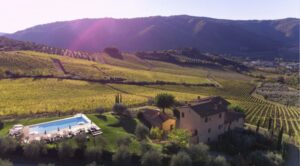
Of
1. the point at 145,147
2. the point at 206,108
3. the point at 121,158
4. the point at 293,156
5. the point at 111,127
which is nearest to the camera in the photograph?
the point at 121,158

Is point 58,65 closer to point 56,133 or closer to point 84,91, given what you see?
point 84,91

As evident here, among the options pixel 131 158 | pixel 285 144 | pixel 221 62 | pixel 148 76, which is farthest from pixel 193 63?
pixel 131 158

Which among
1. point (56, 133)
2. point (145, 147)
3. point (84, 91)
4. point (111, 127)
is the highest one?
point (84, 91)

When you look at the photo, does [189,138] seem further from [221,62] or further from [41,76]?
[221,62]

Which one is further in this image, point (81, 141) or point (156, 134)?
point (156, 134)

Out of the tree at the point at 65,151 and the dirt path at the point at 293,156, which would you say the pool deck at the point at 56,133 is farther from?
the dirt path at the point at 293,156

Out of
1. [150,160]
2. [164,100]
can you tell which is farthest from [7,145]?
[164,100]

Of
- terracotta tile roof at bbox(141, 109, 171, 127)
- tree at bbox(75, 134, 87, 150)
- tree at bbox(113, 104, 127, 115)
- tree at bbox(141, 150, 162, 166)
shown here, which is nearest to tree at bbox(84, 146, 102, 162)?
tree at bbox(75, 134, 87, 150)
